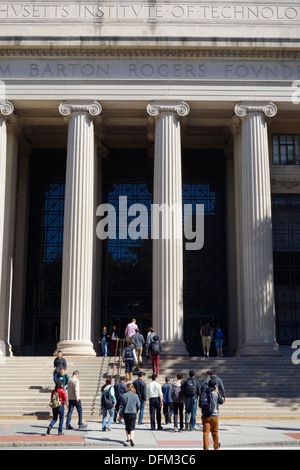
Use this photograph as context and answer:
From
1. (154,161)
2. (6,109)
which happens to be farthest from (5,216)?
(154,161)

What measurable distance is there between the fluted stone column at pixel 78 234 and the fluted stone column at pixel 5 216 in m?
2.89

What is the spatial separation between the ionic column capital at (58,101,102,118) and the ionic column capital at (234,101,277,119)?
21.8 ft

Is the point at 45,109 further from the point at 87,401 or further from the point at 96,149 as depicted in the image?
the point at 87,401

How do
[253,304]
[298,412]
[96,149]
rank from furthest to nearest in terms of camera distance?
1. [96,149]
2. [253,304]
3. [298,412]

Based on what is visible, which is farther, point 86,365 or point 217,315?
point 217,315

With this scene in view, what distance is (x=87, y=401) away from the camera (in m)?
20.9

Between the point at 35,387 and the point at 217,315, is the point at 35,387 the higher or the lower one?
the lower one

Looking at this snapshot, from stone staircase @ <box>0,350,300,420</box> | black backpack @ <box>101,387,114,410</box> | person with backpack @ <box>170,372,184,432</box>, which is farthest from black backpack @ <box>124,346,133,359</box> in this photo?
black backpack @ <box>101,387,114,410</box>

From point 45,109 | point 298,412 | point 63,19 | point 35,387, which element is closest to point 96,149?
point 45,109

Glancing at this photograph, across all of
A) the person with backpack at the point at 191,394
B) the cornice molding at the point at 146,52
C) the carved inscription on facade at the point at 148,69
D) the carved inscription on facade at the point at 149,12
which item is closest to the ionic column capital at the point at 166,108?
the carved inscription on facade at the point at 148,69

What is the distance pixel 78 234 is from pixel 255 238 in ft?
26.5

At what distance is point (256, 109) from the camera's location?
2841 cm

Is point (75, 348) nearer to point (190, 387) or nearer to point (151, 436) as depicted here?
point (190, 387)
